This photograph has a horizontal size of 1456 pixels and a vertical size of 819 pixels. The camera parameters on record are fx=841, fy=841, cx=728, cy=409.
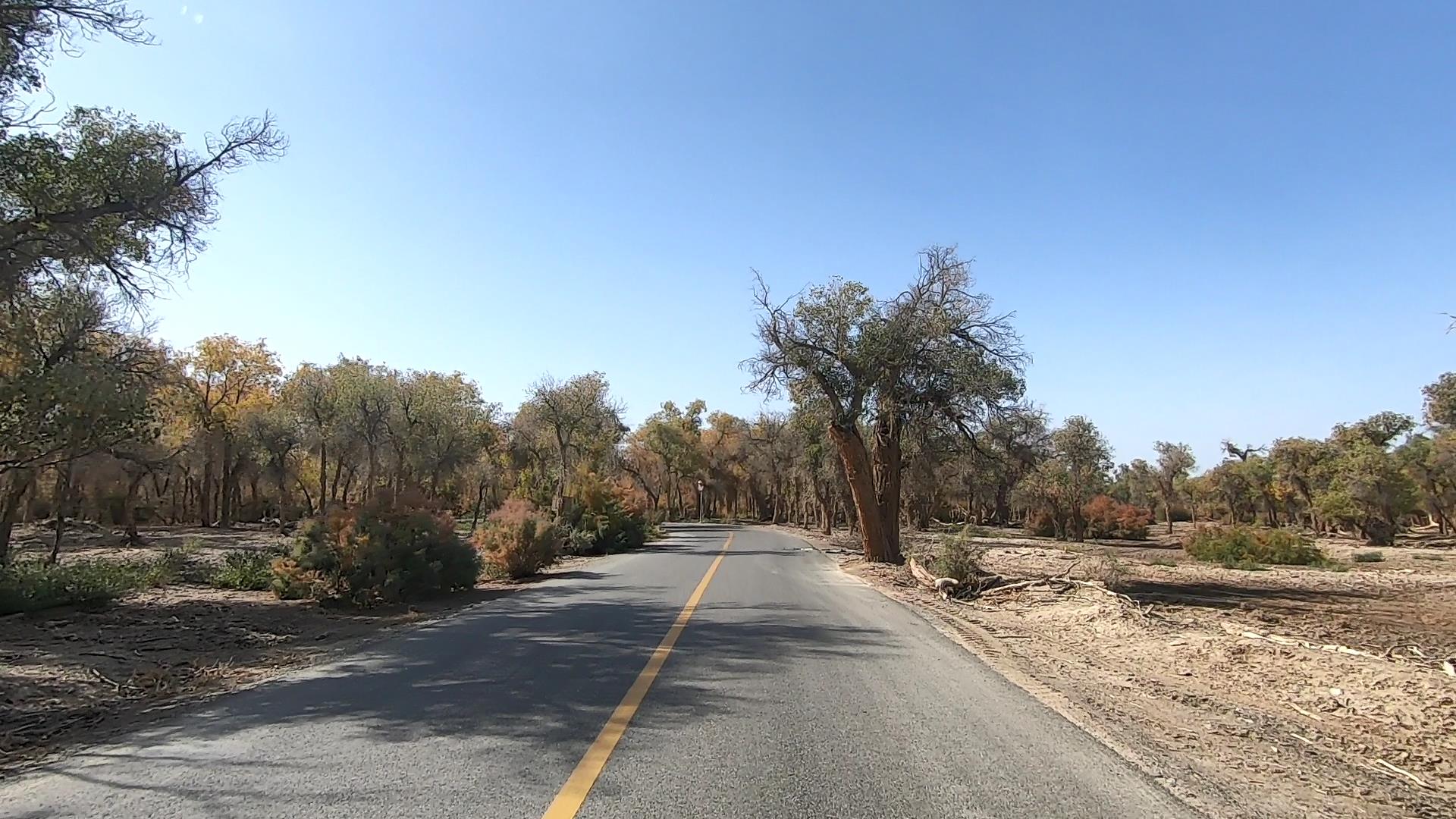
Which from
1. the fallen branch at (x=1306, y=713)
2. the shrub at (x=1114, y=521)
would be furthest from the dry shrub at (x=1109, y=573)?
the shrub at (x=1114, y=521)

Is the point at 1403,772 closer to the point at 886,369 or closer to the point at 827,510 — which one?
the point at 886,369

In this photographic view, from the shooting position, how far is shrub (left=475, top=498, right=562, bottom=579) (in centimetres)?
2116

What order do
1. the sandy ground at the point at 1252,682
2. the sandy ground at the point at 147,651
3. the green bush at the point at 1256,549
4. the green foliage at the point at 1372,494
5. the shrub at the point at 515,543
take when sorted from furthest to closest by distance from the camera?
the green foliage at the point at 1372,494 → the green bush at the point at 1256,549 → the shrub at the point at 515,543 → the sandy ground at the point at 147,651 → the sandy ground at the point at 1252,682

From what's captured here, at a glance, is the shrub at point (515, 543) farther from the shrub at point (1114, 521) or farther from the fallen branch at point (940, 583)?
the shrub at point (1114, 521)

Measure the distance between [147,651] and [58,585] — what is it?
4152mm

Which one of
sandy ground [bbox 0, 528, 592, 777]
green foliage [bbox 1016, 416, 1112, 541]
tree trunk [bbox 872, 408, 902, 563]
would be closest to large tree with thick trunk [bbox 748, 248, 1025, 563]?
tree trunk [bbox 872, 408, 902, 563]

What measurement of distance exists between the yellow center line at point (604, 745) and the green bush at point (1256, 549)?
993 inches

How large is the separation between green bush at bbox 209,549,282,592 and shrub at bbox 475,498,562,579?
190 inches

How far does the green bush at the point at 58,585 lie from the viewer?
1241cm

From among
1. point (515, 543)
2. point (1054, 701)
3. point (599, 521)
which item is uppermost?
point (599, 521)

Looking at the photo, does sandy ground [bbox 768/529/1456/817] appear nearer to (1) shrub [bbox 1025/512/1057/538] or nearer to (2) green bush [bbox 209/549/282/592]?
(2) green bush [bbox 209/549/282/592]

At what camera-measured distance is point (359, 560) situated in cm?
1510

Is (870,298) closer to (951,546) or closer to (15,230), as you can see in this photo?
(951,546)

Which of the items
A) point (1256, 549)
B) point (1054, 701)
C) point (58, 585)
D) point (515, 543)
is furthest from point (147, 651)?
point (1256, 549)
